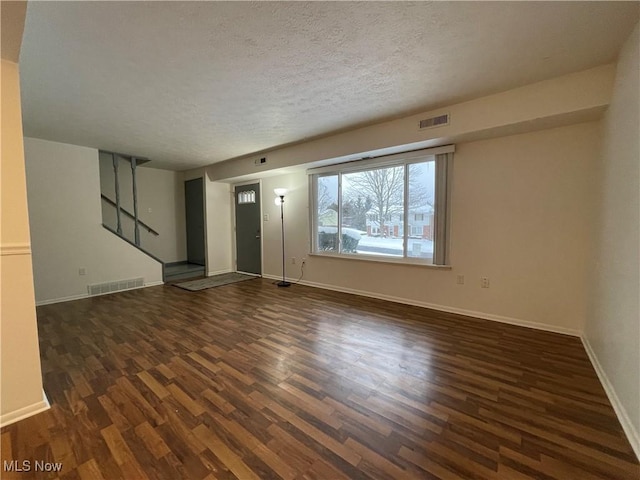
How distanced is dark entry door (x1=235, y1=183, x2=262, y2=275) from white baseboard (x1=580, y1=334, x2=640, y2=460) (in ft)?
17.1

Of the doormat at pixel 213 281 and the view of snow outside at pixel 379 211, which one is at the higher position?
the view of snow outside at pixel 379 211

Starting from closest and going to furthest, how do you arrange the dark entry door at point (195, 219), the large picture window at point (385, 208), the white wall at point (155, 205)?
the large picture window at point (385, 208) → the white wall at point (155, 205) → the dark entry door at point (195, 219)

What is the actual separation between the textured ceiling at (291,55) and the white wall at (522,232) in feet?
2.83

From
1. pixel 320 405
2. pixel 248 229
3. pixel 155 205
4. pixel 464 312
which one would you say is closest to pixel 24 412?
pixel 320 405

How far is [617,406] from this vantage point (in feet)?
5.68

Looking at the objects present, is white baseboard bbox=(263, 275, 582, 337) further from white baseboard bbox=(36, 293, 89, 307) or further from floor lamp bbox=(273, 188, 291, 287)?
white baseboard bbox=(36, 293, 89, 307)

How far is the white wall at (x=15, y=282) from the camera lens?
1636mm

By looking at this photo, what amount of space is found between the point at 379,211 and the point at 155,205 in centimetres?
535

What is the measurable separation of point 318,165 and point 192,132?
1.96m

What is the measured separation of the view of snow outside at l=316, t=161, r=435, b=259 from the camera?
3.81 m

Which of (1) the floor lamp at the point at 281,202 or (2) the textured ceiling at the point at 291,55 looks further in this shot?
(1) the floor lamp at the point at 281,202

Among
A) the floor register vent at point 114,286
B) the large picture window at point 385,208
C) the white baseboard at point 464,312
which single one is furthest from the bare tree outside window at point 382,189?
the floor register vent at point 114,286

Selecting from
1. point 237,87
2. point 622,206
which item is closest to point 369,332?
point 622,206

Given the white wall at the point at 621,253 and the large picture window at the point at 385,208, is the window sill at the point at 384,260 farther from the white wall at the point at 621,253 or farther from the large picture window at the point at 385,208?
the white wall at the point at 621,253
